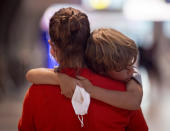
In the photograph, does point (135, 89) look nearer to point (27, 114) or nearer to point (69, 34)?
point (69, 34)

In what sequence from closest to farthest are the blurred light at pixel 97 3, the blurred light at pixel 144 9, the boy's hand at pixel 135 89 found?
the boy's hand at pixel 135 89 < the blurred light at pixel 144 9 < the blurred light at pixel 97 3

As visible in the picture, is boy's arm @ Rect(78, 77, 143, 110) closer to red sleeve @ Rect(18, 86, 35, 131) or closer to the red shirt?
the red shirt

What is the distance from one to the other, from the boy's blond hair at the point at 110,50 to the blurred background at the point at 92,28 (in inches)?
133

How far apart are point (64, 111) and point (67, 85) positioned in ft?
0.41

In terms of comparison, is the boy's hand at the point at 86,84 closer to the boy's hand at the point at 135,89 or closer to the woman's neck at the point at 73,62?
the woman's neck at the point at 73,62

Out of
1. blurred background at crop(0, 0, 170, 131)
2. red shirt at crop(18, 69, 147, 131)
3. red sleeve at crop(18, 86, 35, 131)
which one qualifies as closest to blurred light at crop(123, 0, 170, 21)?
blurred background at crop(0, 0, 170, 131)

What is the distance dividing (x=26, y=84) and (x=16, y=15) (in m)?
4.84

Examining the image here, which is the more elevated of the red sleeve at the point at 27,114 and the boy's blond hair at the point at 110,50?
the boy's blond hair at the point at 110,50

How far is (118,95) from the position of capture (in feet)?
4.58

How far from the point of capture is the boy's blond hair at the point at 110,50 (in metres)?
1.34

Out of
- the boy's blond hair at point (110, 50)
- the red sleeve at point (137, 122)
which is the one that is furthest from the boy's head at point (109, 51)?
the red sleeve at point (137, 122)

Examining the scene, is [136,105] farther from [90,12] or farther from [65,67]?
[90,12]

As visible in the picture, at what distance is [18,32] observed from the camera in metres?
12.3

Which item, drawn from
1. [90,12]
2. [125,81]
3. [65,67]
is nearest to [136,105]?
[125,81]
